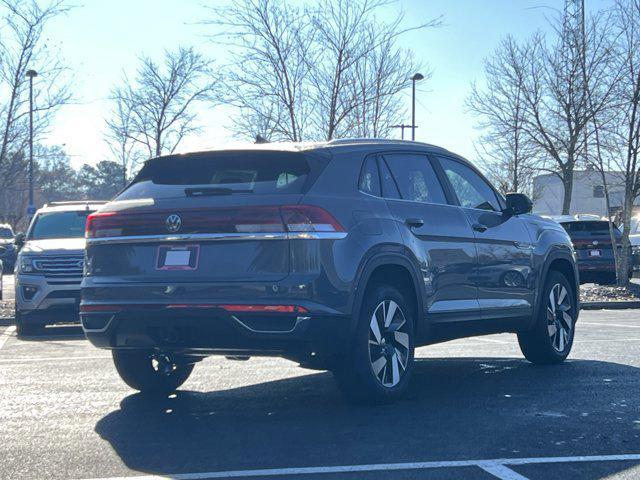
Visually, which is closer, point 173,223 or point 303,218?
point 303,218

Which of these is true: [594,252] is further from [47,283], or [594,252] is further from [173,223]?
[173,223]

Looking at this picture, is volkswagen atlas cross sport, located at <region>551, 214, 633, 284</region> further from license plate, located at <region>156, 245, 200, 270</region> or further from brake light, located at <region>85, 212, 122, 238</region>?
license plate, located at <region>156, 245, 200, 270</region>

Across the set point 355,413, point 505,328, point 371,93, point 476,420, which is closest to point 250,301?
point 355,413

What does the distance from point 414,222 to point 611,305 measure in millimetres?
12392

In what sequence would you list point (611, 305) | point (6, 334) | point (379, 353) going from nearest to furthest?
point (379, 353), point (6, 334), point (611, 305)

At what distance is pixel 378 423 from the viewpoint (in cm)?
639

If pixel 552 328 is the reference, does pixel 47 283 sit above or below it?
above

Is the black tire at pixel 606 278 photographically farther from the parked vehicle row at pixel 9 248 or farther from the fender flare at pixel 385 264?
the parked vehicle row at pixel 9 248

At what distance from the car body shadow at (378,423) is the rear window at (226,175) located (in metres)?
1.46

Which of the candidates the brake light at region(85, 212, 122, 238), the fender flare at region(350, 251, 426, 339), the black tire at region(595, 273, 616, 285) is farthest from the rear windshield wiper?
the black tire at region(595, 273, 616, 285)

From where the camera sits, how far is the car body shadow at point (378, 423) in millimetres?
5527

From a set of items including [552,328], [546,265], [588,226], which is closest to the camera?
[546,265]

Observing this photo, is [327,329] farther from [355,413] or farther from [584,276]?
[584,276]

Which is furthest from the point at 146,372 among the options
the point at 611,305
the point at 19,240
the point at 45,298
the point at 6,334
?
the point at 611,305
